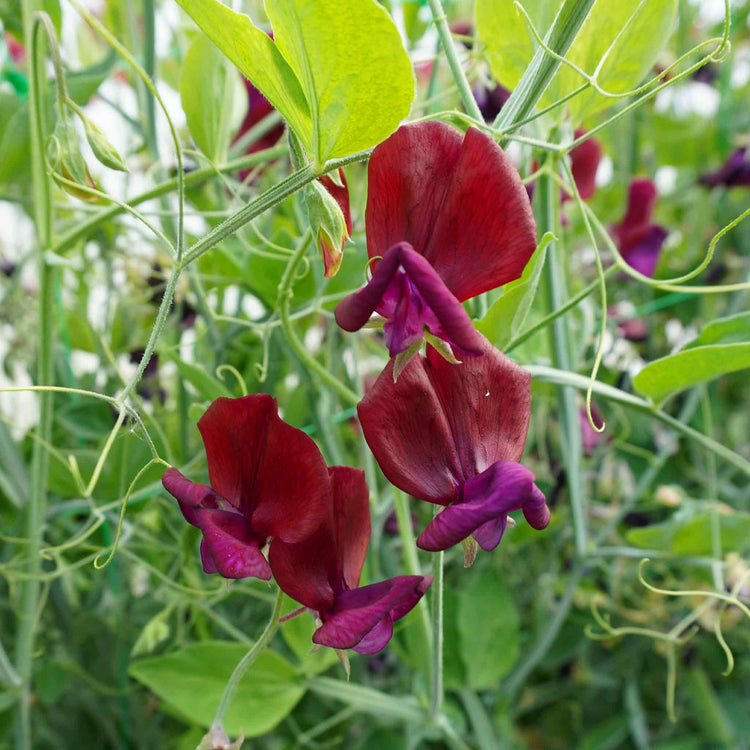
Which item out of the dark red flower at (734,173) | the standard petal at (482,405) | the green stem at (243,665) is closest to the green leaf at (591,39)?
the standard petal at (482,405)

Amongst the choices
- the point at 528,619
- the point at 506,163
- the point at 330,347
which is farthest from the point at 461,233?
the point at 528,619

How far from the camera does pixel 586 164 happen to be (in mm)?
708

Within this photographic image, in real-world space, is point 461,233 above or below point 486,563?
above

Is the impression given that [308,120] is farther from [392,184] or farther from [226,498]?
[226,498]

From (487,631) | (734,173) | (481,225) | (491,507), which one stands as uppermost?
(734,173)

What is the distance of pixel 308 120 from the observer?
319 millimetres

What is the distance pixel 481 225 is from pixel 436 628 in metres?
0.22

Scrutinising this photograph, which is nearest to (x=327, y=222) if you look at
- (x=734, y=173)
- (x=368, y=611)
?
(x=368, y=611)

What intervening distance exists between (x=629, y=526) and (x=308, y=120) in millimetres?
777

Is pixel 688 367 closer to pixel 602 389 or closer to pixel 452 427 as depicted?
pixel 602 389

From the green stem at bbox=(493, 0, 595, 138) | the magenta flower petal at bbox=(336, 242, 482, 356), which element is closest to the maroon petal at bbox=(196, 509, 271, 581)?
the magenta flower petal at bbox=(336, 242, 482, 356)

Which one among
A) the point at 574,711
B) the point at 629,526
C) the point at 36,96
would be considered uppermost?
the point at 36,96

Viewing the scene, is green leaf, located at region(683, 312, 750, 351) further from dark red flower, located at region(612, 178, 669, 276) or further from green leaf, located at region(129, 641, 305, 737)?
green leaf, located at region(129, 641, 305, 737)

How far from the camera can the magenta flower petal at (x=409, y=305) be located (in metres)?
0.27
